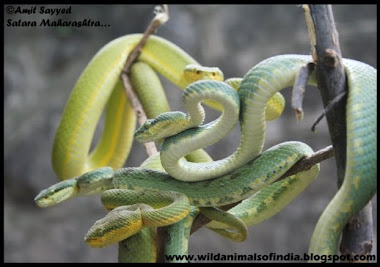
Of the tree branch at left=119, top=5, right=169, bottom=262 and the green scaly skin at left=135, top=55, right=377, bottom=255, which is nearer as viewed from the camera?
the green scaly skin at left=135, top=55, right=377, bottom=255

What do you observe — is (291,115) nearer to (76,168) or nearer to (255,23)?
(255,23)

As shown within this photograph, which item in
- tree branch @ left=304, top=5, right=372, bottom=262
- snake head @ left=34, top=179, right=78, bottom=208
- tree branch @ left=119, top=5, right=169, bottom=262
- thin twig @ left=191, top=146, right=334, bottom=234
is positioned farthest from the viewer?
tree branch @ left=119, top=5, right=169, bottom=262

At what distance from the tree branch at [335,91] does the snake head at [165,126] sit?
34cm

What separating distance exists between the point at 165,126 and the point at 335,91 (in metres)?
0.41

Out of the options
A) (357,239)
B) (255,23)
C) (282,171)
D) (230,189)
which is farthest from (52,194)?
(255,23)

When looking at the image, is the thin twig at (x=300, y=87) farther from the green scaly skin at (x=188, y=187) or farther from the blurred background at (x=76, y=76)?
the blurred background at (x=76, y=76)

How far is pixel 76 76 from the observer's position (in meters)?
3.57

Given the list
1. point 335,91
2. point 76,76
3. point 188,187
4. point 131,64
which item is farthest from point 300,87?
point 76,76

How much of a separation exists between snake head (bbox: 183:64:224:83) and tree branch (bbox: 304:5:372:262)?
758 mm

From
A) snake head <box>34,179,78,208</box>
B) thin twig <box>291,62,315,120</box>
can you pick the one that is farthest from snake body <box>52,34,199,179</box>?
thin twig <box>291,62,315,120</box>

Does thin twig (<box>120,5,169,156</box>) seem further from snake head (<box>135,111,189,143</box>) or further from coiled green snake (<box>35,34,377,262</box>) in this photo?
snake head (<box>135,111,189,143</box>)

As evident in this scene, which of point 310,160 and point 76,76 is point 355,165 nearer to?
point 310,160

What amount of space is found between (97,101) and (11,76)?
1.71 metres

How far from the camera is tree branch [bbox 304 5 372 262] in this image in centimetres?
105
